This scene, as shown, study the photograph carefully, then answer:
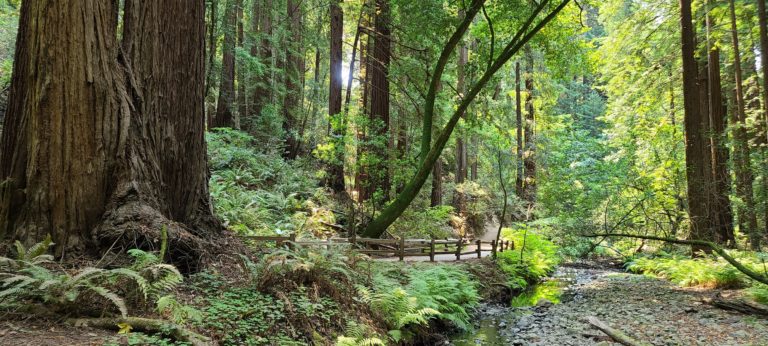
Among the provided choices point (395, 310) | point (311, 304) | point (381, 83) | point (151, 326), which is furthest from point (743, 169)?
point (151, 326)

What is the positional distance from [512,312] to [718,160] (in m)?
9.21

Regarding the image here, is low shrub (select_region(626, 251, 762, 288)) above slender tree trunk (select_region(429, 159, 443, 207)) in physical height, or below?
below

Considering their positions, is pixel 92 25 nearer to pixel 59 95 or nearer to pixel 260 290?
pixel 59 95

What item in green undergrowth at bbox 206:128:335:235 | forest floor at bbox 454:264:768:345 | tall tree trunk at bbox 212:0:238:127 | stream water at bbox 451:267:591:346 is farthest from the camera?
tall tree trunk at bbox 212:0:238:127

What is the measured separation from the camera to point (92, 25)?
4773 mm

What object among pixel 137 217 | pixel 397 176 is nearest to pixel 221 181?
pixel 397 176

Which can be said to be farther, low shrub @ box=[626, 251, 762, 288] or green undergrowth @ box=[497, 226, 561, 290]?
green undergrowth @ box=[497, 226, 561, 290]

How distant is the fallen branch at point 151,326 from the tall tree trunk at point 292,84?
13.7 m

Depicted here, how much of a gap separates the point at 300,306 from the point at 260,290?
1.76 ft

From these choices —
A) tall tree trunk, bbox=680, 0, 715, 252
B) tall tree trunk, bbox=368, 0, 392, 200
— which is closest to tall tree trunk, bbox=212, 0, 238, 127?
tall tree trunk, bbox=368, 0, 392, 200

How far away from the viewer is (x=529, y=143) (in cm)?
2188

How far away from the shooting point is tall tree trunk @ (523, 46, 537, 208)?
20.8 m

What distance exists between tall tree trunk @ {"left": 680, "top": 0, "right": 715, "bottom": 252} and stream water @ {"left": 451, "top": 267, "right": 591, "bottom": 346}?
3.85 m

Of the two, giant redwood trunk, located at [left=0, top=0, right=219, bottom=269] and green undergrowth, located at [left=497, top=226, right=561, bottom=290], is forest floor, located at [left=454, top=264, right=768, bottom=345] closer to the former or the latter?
green undergrowth, located at [left=497, top=226, right=561, bottom=290]
